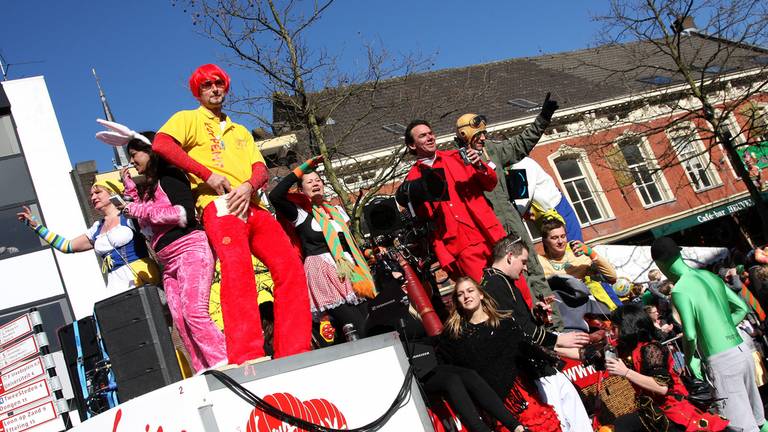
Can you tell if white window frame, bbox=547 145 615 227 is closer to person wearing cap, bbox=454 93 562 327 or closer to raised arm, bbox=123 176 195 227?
person wearing cap, bbox=454 93 562 327

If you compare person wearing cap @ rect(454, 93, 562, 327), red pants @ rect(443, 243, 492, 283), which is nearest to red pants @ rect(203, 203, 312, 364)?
red pants @ rect(443, 243, 492, 283)

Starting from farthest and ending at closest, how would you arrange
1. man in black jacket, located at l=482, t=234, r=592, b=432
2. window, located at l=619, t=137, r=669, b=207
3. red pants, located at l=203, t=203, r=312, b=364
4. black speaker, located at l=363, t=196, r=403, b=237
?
window, located at l=619, t=137, r=669, b=207 < black speaker, located at l=363, t=196, r=403, b=237 < man in black jacket, located at l=482, t=234, r=592, b=432 < red pants, located at l=203, t=203, r=312, b=364

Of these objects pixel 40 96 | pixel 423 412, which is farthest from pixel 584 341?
pixel 40 96

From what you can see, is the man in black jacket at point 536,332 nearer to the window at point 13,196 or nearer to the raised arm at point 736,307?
the raised arm at point 736,307

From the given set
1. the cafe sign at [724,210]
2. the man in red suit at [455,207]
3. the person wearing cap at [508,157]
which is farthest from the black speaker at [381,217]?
the cafe sign at [724,210]

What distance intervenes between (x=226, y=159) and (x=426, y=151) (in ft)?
6.63

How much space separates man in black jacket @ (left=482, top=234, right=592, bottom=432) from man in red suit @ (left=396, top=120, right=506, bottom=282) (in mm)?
451

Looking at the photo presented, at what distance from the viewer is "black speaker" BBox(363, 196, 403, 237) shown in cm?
592

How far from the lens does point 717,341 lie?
204 inches

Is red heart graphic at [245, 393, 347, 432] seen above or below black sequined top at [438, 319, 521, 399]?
above

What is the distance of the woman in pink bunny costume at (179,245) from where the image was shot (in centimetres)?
407

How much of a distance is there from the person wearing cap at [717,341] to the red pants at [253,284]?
265 cm

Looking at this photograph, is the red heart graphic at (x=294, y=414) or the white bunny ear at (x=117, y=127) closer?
the red heart graphic at (x=294, y=414)

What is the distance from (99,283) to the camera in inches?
933
